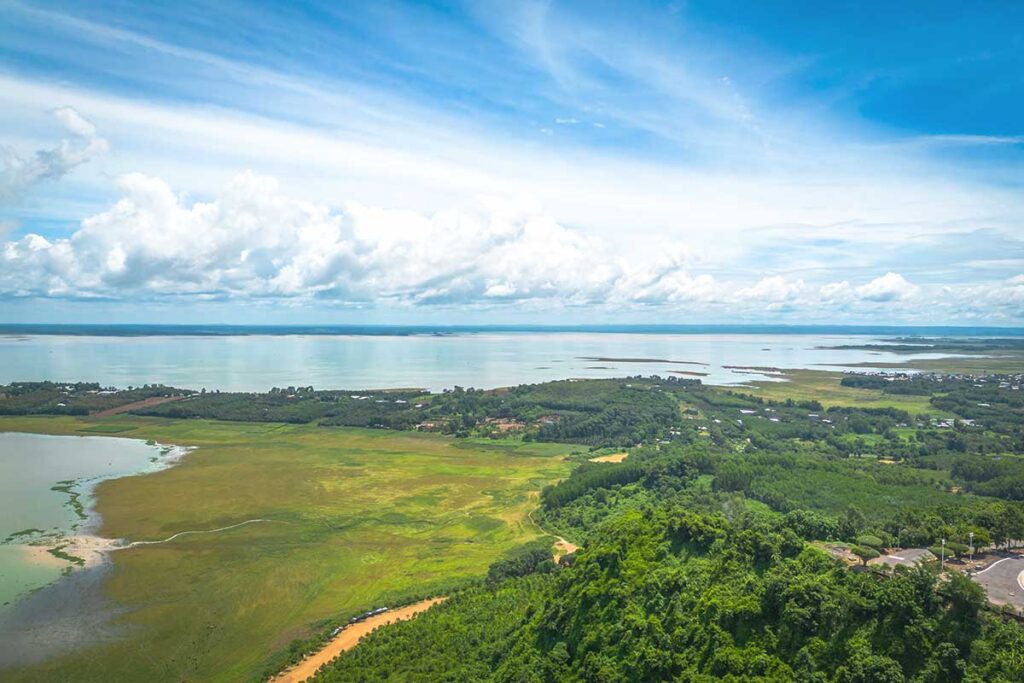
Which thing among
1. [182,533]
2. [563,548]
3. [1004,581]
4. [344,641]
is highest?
[1004,581]

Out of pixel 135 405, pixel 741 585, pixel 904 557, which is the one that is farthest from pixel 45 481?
pixel 904 557

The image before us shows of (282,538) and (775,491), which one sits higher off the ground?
(775,491)

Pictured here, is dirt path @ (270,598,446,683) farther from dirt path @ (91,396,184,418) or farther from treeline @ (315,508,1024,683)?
dirt path @ (91,396,184,418)

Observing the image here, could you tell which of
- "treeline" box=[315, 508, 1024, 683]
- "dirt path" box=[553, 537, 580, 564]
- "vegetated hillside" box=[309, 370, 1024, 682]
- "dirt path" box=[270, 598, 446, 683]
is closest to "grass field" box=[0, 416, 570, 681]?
"dirt path" box=[270, 598, 446, 683]

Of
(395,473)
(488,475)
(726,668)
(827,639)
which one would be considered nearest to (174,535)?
(395,473)

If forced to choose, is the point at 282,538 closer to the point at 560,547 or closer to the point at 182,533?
the point at 182,533

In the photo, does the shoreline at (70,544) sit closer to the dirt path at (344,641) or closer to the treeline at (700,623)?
the dirt path at (344,641)
